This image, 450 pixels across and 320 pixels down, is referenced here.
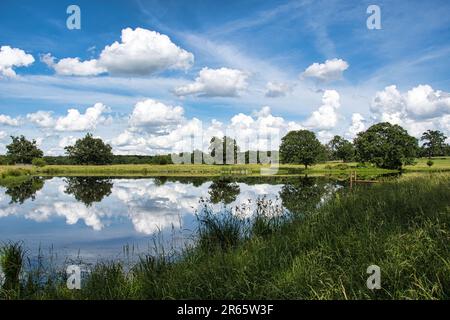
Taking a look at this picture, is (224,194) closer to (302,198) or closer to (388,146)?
(302,198)

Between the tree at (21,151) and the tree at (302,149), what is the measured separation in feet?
209

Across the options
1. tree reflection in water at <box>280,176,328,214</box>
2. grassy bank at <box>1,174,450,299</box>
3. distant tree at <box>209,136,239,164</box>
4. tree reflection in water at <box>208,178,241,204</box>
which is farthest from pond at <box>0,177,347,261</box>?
distant tree at <box>209,136,239,164</box>

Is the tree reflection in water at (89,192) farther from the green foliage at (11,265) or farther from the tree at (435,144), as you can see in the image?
the tree at (435,144)

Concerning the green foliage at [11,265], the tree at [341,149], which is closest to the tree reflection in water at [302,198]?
the green foliage at [11,265]

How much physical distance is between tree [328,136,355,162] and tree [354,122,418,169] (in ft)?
109

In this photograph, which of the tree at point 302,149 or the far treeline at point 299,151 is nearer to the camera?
the far treeline at point 299,151

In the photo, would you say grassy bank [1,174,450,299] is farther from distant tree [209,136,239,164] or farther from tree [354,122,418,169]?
distant tree [209,136,239,164]

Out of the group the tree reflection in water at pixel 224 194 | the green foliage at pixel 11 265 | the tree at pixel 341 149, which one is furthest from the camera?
the tree at pixel 341 149

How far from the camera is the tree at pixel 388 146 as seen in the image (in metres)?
66.3
